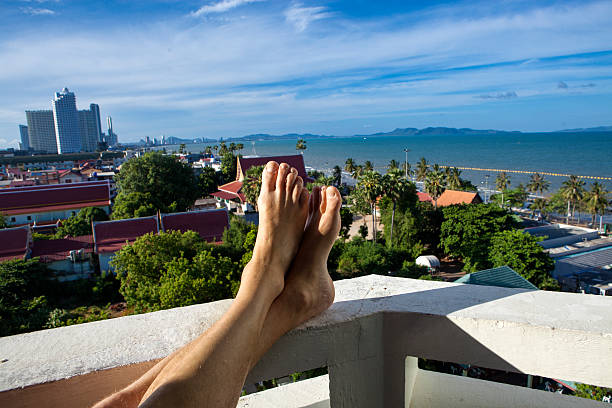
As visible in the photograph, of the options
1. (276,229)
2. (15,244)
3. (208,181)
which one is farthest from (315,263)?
(208,181)

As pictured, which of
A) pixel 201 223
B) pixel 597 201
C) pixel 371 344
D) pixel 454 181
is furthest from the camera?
pixel 454 181

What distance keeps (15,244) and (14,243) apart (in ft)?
0.27

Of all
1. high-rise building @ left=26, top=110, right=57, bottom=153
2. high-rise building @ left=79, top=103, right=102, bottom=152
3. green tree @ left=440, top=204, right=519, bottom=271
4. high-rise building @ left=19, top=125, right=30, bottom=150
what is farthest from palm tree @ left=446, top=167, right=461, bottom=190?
high-rise building @ left=19, top=125, right=30, bottom=150

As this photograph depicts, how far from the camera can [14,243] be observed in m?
17.2

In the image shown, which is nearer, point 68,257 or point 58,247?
point 68,257

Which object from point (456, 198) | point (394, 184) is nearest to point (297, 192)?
point (394, 184)

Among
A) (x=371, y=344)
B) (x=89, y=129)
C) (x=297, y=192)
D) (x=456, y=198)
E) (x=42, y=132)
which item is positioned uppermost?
(x=89, y=129)

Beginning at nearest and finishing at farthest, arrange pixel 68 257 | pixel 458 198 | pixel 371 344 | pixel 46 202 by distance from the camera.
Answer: pixel 371 344
pixel 68 257
pixel 46 202
pixel 458 198

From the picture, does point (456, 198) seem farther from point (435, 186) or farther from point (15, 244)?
point (15, 244)

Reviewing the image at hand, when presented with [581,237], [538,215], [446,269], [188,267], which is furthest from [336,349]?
[538,215]

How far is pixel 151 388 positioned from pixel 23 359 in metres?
0.66

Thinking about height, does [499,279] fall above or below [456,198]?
above

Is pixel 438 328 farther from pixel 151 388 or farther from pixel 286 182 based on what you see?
pixel 151 388

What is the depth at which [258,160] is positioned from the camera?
35812mm
